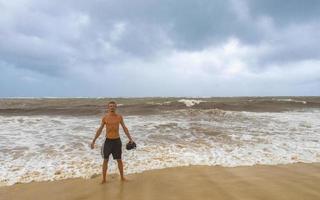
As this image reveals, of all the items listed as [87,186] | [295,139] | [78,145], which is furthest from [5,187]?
[295,139]

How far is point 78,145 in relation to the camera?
1053cm

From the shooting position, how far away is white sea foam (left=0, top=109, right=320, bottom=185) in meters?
7.98

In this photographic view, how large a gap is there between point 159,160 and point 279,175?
3.06 metres

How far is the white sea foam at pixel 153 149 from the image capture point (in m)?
7.98

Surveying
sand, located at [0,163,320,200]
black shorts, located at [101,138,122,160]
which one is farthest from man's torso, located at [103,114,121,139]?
sand, located at [0,163,320,200]

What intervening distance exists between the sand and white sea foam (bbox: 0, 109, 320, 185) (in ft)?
2.23

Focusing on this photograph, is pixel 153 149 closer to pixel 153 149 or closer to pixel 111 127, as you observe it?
pixel 153 149

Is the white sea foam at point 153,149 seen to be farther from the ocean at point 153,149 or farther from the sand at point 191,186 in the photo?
the sand at point 191,186

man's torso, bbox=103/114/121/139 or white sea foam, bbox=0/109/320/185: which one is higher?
man's torso, bbox=103/114/121/139

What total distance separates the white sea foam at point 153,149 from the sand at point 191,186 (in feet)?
2.23

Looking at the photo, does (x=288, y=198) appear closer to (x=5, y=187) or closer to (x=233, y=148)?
(x=233, y=148)

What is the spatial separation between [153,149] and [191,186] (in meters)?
3.94

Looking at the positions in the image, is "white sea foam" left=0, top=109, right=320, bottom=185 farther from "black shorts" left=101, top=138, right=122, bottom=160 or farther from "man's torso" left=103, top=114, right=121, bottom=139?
"man's torso" left=103, top=114, right=121, bottom=139

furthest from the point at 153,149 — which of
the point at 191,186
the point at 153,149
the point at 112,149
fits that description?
the point at 191,186
